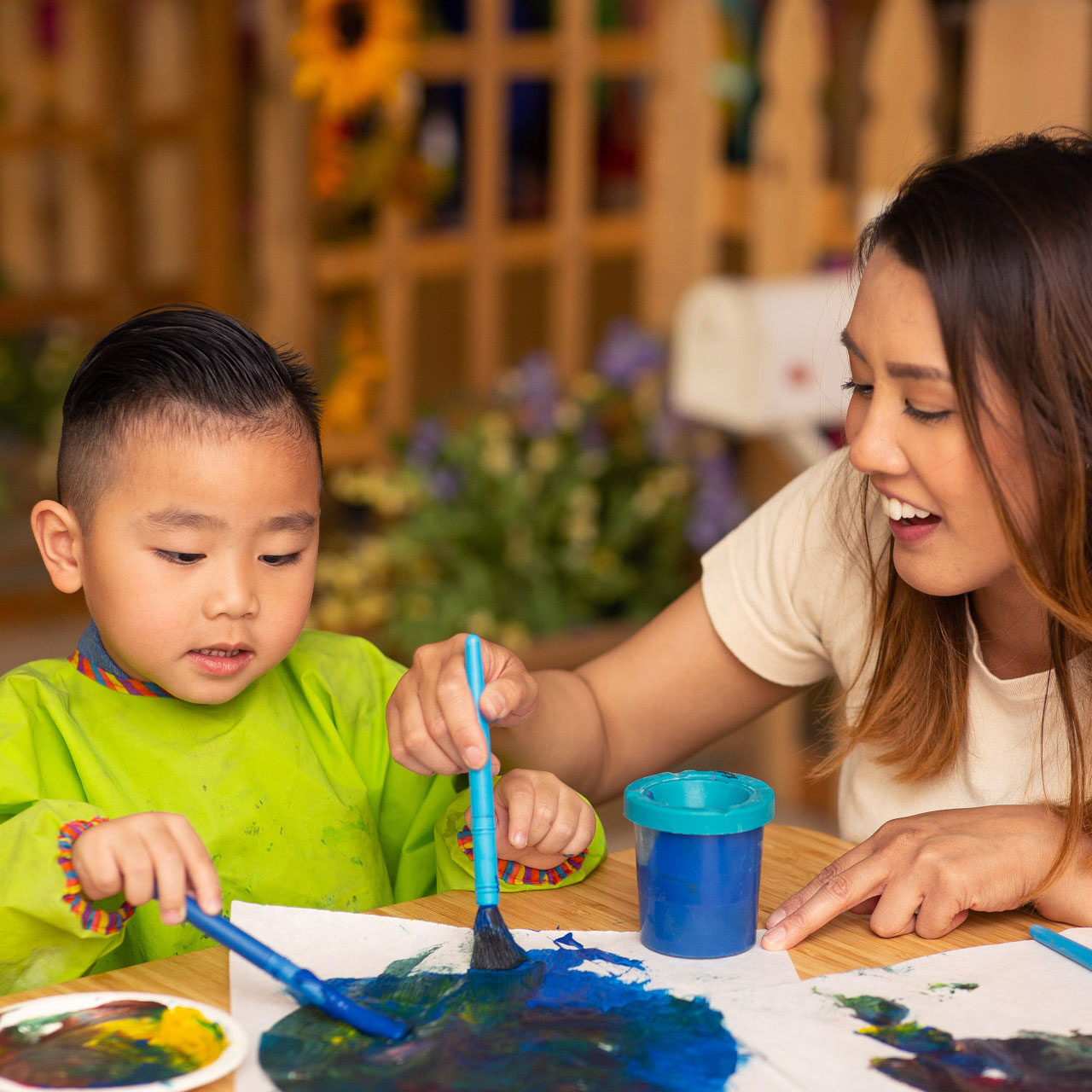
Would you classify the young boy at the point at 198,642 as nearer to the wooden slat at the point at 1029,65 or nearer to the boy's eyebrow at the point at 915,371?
the boy's eyebrow at the point at 915,371

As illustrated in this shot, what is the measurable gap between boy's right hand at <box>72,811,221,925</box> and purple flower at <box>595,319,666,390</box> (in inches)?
87.8

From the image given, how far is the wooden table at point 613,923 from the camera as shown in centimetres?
91

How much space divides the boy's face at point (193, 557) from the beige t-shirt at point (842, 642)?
454 mm

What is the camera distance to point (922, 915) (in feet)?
3.27

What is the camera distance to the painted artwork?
81 centimetres

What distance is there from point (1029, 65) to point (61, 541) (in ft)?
7.03

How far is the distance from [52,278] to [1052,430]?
12.2 ft

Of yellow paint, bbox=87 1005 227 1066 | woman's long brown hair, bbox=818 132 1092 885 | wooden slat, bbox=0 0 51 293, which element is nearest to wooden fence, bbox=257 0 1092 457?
wooden slat, bbox=0 0 51 293

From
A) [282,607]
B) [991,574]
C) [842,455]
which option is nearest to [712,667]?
[842,455]

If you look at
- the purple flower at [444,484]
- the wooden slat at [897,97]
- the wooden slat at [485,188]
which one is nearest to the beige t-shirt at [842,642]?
the purple flower at [444,484]

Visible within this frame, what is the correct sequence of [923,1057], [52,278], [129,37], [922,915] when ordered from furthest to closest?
[52,278] < [129,37] < [922,915] < [923,1057]

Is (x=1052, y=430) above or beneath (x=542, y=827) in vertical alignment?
above

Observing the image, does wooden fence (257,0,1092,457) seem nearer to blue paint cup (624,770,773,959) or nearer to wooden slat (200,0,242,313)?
wooden slat (200,0,242,313)

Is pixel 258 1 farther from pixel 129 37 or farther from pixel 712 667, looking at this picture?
pixel 712 667
